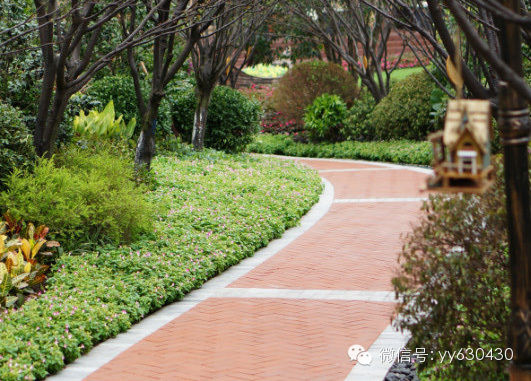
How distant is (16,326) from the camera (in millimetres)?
6051

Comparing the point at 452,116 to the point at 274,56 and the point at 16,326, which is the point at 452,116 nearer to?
the point at 16,326

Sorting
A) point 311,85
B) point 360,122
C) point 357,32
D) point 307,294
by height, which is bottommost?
point 307,294

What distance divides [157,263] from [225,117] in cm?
1114

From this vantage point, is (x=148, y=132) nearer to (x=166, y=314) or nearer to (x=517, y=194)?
(x=166, y=314)

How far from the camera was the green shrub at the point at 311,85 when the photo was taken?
24.9 metres

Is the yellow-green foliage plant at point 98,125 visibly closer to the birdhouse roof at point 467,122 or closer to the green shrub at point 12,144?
the green shrub at point 12,144

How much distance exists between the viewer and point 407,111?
21.4 metres

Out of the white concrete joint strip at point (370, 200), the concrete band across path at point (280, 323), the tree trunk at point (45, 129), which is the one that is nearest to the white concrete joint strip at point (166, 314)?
the concrete band across path at point (280, 323)

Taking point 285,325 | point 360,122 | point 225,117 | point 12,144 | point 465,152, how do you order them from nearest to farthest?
point 465,152, point 285,325, point 12,144, point 225,117, point 360,122

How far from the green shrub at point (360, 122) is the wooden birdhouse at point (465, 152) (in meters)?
20.4

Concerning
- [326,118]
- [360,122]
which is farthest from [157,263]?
[360,122]

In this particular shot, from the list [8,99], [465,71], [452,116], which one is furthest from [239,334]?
[8,99]

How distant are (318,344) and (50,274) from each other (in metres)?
3.13

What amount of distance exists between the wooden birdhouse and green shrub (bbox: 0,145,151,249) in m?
6.15
